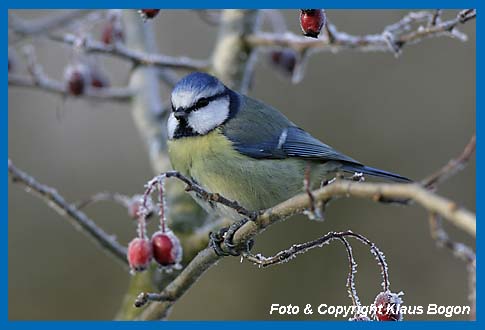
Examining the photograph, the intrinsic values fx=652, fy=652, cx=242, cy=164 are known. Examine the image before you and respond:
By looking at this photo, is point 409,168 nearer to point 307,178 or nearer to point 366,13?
point 366,13

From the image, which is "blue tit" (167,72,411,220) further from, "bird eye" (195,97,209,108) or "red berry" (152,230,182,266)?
"red berry" (152,230,182,266)

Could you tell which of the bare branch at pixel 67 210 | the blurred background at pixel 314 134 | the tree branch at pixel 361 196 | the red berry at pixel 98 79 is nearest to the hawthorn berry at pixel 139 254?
the tree branch at pixel 361 196

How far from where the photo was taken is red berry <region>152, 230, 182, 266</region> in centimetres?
141

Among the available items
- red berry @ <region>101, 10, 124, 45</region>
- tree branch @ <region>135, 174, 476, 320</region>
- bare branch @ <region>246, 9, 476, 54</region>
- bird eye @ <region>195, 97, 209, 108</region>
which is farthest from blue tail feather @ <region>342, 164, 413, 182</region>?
red berry @ <region>101, 10, 124, 45</region>

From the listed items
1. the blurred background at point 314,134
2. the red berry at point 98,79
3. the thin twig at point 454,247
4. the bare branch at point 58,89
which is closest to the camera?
the thin twig at point 454,247

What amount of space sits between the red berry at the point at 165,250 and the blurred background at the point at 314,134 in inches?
49.2

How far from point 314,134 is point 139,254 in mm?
1855

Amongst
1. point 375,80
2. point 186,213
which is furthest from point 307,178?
point 375,80

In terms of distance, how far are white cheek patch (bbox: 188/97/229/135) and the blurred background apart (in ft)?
2.44

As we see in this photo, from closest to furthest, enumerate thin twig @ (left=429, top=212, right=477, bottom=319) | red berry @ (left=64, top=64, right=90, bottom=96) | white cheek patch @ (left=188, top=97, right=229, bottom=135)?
1. thin twig @ (left=429, top=212, right=477, bottom=319)
2. white cheek patch @ (left=188, top=97, right=229, bottom=135)
3. red berry @ (left=64, top=64, right=90, bottom=96)

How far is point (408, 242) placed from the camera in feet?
9.89

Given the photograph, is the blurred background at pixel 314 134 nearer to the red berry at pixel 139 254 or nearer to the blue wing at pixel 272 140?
the blue wing at pixel 272 140

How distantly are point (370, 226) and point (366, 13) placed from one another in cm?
124

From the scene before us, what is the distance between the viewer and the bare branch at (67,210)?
4.86ft
